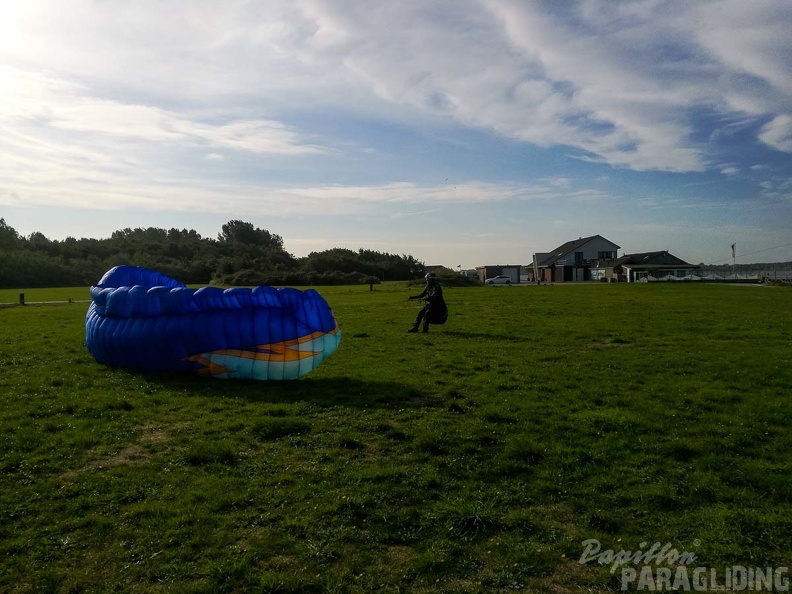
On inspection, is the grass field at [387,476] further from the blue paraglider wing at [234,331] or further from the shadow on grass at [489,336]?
the shadow on grass at [489,336]

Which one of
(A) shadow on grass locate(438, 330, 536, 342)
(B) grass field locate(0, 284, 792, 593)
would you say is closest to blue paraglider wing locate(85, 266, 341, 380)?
(B) grass field locate(0, 284, 792, 593)

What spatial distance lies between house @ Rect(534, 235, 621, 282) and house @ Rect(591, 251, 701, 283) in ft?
10.2

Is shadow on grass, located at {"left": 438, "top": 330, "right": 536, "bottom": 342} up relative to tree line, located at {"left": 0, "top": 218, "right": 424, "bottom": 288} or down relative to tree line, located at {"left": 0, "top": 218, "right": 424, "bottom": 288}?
down

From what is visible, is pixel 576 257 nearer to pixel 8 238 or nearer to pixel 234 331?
pixel 234 331

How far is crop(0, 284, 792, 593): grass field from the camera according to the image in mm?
4852

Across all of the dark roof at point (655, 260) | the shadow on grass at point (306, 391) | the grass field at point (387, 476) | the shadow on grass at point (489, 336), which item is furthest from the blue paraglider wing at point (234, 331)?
the dark roof at point (655, 260)

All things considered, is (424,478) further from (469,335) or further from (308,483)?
(469,335)

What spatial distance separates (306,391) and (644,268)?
76.6 metres

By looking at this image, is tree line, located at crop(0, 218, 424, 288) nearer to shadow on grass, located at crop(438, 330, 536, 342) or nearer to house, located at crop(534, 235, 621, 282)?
house, located at crop(534, 235, 621, 282)

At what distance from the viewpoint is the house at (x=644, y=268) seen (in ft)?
249

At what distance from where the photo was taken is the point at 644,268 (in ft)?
257

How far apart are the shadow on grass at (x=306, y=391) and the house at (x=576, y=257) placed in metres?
83.3

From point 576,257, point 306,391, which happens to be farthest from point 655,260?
point 306,391

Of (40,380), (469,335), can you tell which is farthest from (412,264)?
(40,380)
